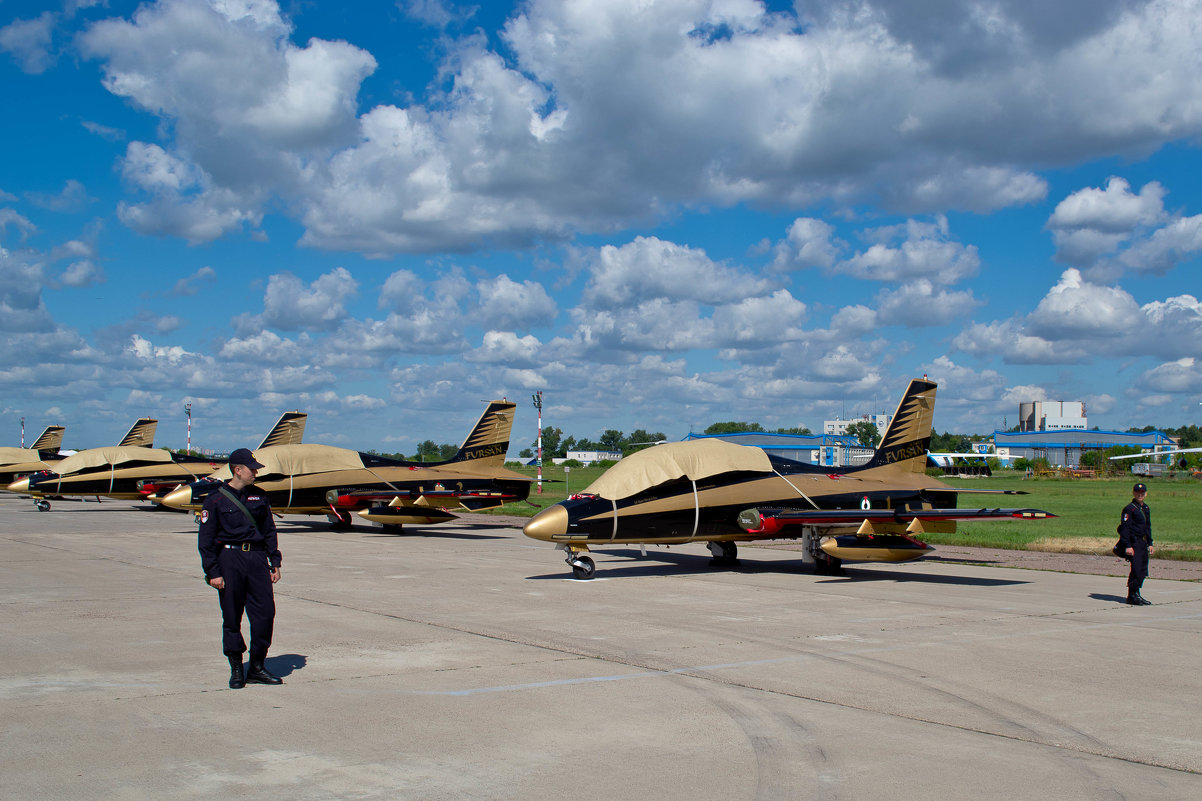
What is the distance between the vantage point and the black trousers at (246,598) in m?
7.63

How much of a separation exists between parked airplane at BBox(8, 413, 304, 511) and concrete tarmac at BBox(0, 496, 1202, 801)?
23666 mm

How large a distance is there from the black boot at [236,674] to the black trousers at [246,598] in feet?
0.16

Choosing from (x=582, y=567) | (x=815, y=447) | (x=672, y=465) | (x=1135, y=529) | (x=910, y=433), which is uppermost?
(x=815, y=447)

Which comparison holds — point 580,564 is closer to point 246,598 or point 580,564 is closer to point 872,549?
point 872,549

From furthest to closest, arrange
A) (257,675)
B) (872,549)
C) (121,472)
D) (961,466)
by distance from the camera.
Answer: (961,466) < (121,472) < (872,549) < (257,675)

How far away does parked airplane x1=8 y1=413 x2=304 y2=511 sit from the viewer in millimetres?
36688

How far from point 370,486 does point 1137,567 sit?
20052mm

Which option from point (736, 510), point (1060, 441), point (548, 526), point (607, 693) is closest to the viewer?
point (607, 693)

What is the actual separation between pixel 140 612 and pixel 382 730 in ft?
22.4

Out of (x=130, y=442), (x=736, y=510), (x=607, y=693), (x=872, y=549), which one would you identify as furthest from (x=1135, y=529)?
(x=130, y=442)

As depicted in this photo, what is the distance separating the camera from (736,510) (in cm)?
1723

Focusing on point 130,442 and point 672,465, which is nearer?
→ point 672,465

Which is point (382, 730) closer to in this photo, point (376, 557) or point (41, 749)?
point (41, 749)

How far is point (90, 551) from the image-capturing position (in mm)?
20359
